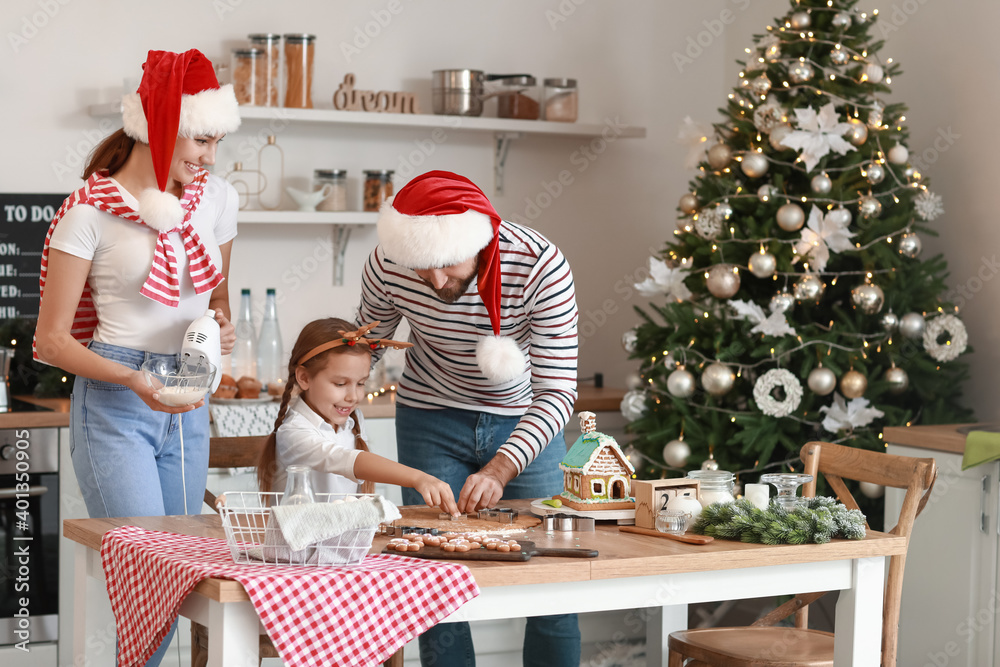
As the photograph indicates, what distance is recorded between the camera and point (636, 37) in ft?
13.4

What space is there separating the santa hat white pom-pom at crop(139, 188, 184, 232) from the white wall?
4.99ft

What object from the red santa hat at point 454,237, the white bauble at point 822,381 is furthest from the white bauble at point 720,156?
the red santa hat at point 454,237

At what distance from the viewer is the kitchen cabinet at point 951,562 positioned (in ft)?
8.92

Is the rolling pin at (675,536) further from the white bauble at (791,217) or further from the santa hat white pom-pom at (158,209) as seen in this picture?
the white bauble at (791,217)

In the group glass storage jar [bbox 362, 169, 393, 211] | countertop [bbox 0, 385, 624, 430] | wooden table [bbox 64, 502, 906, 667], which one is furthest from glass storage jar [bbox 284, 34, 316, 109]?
wooden table [bbox 64, 502, 906, 667]

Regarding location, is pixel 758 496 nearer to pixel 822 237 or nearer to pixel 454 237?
pixel 454 237

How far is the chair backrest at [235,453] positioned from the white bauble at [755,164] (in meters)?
1.54

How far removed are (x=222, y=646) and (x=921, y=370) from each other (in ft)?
7.58

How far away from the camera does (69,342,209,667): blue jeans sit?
6.44 ft

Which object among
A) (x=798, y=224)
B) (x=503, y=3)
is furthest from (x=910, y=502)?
(x=503, y=3)

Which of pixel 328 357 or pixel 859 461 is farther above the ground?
pixel 328 357

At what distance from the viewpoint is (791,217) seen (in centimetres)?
300

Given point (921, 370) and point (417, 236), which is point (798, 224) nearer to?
point (921, 370)

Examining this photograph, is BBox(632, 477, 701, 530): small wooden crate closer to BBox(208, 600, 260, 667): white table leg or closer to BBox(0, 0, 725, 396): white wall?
BBox(208, 600, 260, 667): white table leg
